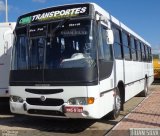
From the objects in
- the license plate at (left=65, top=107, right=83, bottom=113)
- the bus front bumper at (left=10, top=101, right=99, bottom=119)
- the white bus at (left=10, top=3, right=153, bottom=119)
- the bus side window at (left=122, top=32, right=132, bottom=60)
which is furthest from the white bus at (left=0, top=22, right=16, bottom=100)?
the license plate at (left=65, top=107, right=83, bottom=113)

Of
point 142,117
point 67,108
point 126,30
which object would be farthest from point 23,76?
A: point 126,30

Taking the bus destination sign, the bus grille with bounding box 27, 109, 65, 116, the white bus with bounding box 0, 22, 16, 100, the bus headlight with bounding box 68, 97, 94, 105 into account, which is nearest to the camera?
the bus headlight with bounding box 68, 97, 94, 105

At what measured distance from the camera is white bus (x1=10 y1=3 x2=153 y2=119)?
8922mm

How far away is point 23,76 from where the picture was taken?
9.67 meters

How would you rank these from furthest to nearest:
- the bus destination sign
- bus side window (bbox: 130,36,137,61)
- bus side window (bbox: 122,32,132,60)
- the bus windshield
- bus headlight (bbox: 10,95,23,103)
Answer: bus side window (bbox: 130,36,137,61), bus side window (bbox: 122,32,132,60), bus headlight (bbox: 10,95,23,103), the bus destination sign, the bus windshield

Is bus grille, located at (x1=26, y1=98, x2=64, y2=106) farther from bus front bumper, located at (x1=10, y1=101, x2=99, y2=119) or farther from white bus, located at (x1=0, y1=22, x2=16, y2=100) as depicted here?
white bus, located at (x1=0, y1=22, x2=16, y2=100)

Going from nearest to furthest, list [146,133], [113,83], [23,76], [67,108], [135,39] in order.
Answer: [146,133]
[67,108]
[23,76]
[113,83]
[135,39]

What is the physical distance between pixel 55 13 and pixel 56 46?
92 cm

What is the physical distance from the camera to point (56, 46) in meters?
9.38

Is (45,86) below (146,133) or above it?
above

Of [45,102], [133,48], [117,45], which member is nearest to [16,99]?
[45,102]

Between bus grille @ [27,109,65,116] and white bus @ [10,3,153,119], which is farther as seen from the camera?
bus grille @ [27,109,65,116]

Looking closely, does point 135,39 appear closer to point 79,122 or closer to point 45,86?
point 79,122

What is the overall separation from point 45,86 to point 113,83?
2.24 meters
